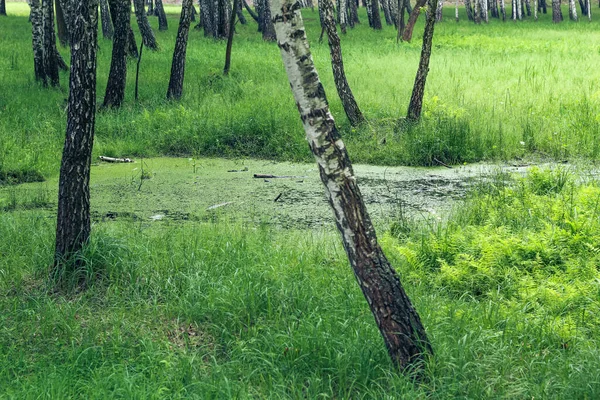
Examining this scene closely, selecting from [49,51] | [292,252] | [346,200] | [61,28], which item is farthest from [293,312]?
[61,28]

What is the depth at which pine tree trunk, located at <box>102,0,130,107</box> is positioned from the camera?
12.9m

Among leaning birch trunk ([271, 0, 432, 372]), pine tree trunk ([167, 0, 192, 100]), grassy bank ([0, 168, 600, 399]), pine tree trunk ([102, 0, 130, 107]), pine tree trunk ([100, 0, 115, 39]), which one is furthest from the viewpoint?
pine tree trunk ([100, 0, 115, 39])

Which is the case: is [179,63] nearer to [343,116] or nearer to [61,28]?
[343,116]

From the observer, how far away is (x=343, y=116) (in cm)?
1164

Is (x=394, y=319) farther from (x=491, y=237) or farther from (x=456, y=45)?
(x=456, y=45)

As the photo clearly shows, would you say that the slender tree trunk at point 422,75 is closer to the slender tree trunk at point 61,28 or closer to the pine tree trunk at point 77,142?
the pine tree trunk at point 77,142

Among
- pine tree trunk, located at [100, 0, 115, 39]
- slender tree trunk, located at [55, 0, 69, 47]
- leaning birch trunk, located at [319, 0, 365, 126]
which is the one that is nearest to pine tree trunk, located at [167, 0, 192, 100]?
leaning birch trunk, located at [319, 0, 365, 126]

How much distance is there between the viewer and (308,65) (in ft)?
12.5

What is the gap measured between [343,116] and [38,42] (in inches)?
275

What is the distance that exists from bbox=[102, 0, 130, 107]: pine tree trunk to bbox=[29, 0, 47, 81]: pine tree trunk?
2.21 m

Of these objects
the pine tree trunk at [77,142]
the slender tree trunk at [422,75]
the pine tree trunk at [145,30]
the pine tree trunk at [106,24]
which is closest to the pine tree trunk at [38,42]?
the pine tree trunk at [145,30]

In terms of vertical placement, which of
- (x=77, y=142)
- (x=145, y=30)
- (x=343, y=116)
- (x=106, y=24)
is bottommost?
(x=343, y=116)

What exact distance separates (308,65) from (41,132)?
26.6ft

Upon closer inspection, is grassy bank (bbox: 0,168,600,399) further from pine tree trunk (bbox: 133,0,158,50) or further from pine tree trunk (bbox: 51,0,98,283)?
pine tree trunk (bbox: 133,0,158,50)
